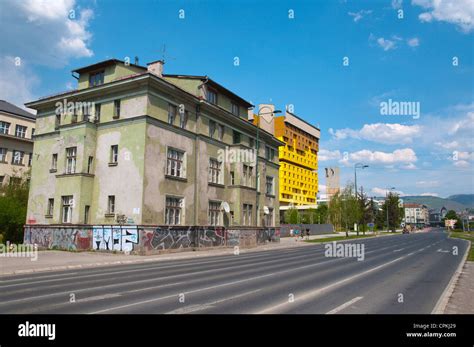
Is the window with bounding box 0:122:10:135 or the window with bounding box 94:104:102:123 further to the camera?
the window with bounding box 0:122:10:135

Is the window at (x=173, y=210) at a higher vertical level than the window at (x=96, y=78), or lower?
lower

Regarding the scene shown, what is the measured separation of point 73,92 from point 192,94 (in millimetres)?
9850

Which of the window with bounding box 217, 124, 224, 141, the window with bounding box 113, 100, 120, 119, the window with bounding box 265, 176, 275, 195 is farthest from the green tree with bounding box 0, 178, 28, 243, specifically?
the window with bounding box 265, 176, 275, 195

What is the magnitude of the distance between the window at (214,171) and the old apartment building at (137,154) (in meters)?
0.09

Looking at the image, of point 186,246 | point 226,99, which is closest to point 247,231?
point 186,246

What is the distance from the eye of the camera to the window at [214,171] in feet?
113

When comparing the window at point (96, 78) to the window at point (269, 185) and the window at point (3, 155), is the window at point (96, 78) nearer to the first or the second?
the window at point (269, 185)

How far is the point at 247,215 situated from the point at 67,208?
16.5m

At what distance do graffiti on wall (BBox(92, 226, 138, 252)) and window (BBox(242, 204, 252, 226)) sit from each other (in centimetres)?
1328

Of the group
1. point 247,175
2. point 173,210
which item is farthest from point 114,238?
point 247,175

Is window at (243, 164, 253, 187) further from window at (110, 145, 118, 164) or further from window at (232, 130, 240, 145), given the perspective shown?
window at (110, 145, 118, 164)

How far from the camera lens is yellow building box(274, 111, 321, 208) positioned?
111188 millimetres

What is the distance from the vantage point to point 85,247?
2775cm
